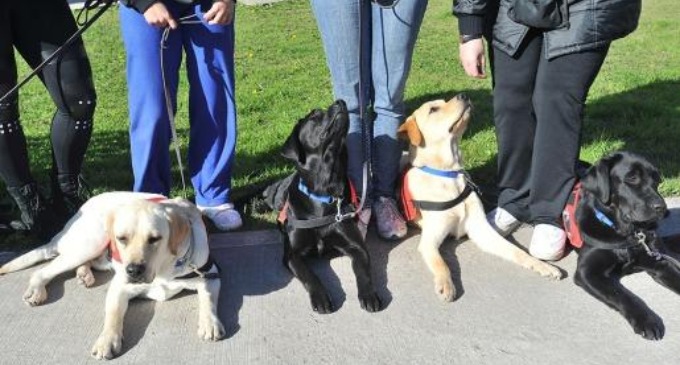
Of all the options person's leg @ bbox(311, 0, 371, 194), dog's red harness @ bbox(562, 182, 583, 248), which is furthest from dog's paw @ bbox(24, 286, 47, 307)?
dog's red harness @ bbox(562, 182, 583, 248)

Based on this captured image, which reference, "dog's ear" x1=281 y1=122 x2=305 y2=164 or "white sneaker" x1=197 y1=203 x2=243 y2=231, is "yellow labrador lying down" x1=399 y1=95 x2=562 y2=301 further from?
"white sneaker" x1=197 y1=203 x2=243 y2=231

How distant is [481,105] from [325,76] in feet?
6.77

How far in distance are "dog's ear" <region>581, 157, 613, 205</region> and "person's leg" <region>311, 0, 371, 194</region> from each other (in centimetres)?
129

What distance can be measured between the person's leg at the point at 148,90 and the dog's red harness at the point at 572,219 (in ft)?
7.37

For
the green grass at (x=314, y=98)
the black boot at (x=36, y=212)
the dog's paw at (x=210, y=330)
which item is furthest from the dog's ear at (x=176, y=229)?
the green grass at (x=314, y=98)

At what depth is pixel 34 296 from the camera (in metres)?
3.24

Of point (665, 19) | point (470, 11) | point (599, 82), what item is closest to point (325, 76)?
point (599, 82)

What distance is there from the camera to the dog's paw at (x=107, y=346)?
9.34ft

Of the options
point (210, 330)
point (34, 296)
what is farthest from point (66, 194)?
point (210, 330)

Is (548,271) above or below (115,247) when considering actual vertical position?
below

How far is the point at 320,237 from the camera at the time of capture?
3.63m

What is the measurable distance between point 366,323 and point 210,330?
28.0 inches

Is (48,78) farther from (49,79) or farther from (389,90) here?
(389,90)

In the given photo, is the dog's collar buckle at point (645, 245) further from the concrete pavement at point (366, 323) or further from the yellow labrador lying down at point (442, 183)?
the yellow labrador lying down at point (442, 183)
